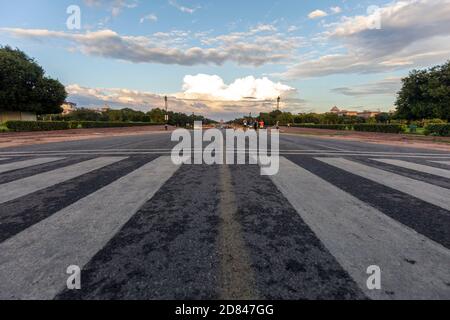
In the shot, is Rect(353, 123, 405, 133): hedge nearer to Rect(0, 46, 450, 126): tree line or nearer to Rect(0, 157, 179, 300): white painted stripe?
Rect(0, 46, 450, 126): tree line

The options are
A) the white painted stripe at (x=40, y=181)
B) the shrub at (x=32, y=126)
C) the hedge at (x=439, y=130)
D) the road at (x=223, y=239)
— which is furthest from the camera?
the hedge at (x=439, y=130)

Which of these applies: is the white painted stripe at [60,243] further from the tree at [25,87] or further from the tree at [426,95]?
the tree at [426,95]

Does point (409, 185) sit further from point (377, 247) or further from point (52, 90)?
point (52, 90)

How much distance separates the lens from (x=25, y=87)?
38.6m

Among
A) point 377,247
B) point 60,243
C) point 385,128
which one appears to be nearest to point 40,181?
point 60,243

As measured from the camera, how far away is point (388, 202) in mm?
3963

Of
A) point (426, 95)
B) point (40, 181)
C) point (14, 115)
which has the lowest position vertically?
point (40, 181)

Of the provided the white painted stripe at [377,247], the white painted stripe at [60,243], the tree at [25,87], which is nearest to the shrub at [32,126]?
the tree at [25,87]

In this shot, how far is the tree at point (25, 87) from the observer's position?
3597 centimetres

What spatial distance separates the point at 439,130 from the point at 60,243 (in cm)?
3775

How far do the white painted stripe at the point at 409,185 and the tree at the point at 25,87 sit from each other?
158 feet

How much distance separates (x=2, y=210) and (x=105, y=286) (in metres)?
Answer: 2.89
